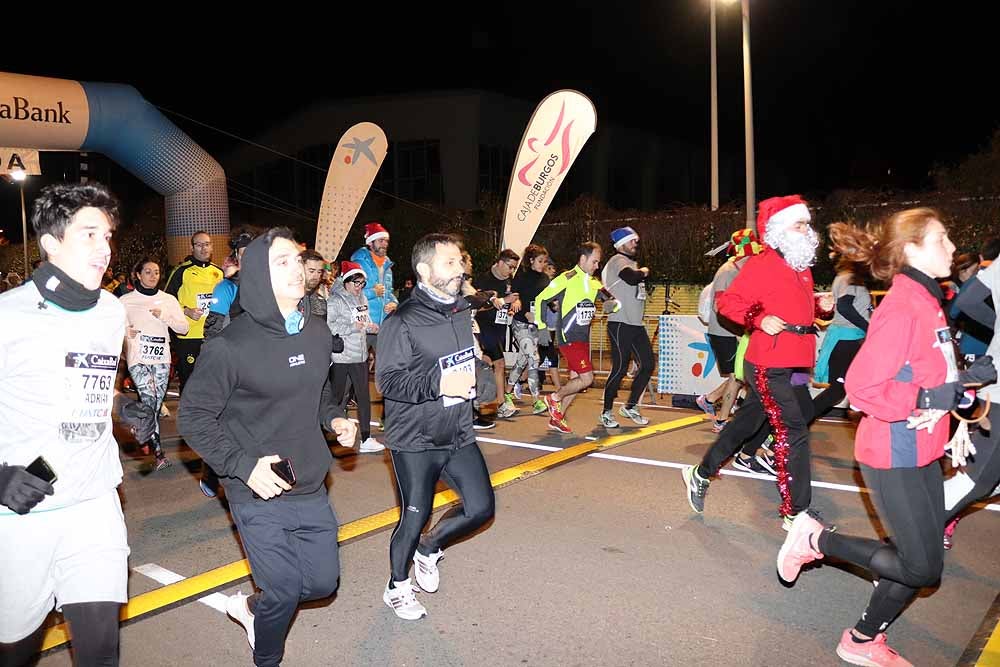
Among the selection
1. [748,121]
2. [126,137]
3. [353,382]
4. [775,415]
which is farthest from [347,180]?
[775,415]

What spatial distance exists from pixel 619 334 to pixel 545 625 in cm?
548

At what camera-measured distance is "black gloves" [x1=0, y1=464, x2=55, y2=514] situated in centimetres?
257

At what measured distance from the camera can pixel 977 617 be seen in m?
4.08

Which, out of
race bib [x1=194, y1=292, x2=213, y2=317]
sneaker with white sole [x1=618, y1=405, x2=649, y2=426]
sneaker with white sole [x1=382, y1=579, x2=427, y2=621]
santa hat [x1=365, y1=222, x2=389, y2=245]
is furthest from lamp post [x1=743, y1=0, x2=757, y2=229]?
sneaker with white sole [x1=382, y1=579, x2=427, y2=621]

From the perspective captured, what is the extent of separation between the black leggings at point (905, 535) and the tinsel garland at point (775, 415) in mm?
1719

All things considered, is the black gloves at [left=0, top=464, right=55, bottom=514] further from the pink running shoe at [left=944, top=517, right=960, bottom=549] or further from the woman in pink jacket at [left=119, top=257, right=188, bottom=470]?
the woman in pink jacket at [left=119, top=257, right=188, bottom=470]

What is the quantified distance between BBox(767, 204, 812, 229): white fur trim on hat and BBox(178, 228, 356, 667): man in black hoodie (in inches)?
128

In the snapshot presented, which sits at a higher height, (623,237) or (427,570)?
(623,237)

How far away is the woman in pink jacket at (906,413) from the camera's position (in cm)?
330

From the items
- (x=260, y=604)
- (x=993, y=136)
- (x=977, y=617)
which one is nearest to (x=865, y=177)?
(x=993, y=136)

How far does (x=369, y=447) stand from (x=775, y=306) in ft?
14.6

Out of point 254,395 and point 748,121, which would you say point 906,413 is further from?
point 748,121

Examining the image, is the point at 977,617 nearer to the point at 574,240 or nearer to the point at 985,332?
the point at 985,332

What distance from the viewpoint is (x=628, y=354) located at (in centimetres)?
924
